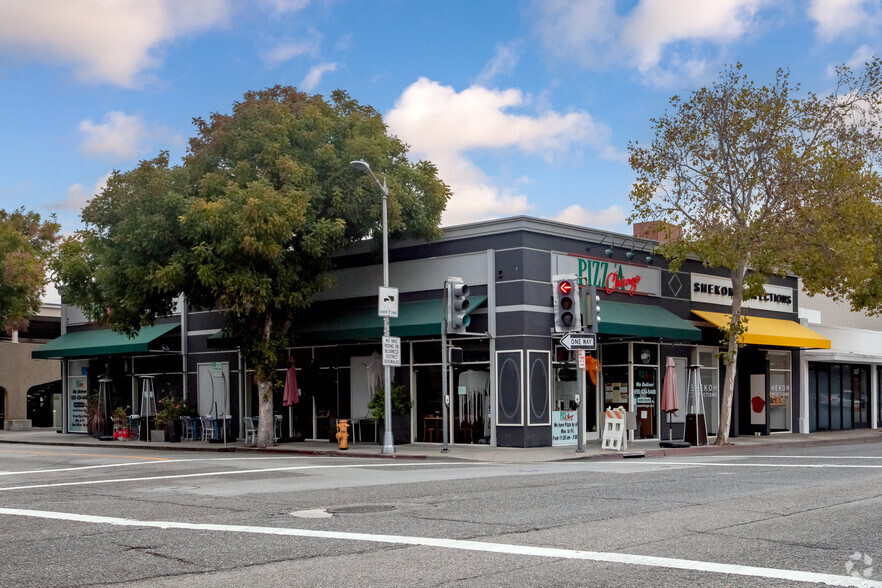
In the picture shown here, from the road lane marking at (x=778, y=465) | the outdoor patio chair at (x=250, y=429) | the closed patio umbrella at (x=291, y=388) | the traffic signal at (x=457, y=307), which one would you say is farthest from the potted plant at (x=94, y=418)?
the road lane marking at (x=778, y=465)

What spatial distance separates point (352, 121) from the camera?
27.7 meters

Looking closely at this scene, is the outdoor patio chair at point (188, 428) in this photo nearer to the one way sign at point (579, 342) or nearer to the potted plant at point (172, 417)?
the potted plant at point (172, 417)

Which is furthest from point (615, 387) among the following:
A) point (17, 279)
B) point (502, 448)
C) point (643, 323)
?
point (17, 279)

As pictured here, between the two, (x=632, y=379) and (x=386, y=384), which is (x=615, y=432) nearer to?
(x=632, y=379)

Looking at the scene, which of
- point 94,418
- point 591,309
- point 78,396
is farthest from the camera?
point 78,396

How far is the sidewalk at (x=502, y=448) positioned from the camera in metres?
23.3

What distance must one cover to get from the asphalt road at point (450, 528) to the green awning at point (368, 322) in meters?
9.67

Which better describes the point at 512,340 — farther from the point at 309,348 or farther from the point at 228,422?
the point at 228,422

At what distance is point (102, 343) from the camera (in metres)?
36.6

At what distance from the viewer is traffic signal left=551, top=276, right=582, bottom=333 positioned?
23.1 m

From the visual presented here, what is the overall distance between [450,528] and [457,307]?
1442 centimetres

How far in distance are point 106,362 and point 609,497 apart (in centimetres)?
2963

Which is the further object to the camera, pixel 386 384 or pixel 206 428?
pixel 206 428

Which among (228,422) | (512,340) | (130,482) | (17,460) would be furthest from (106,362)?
(130,482)
